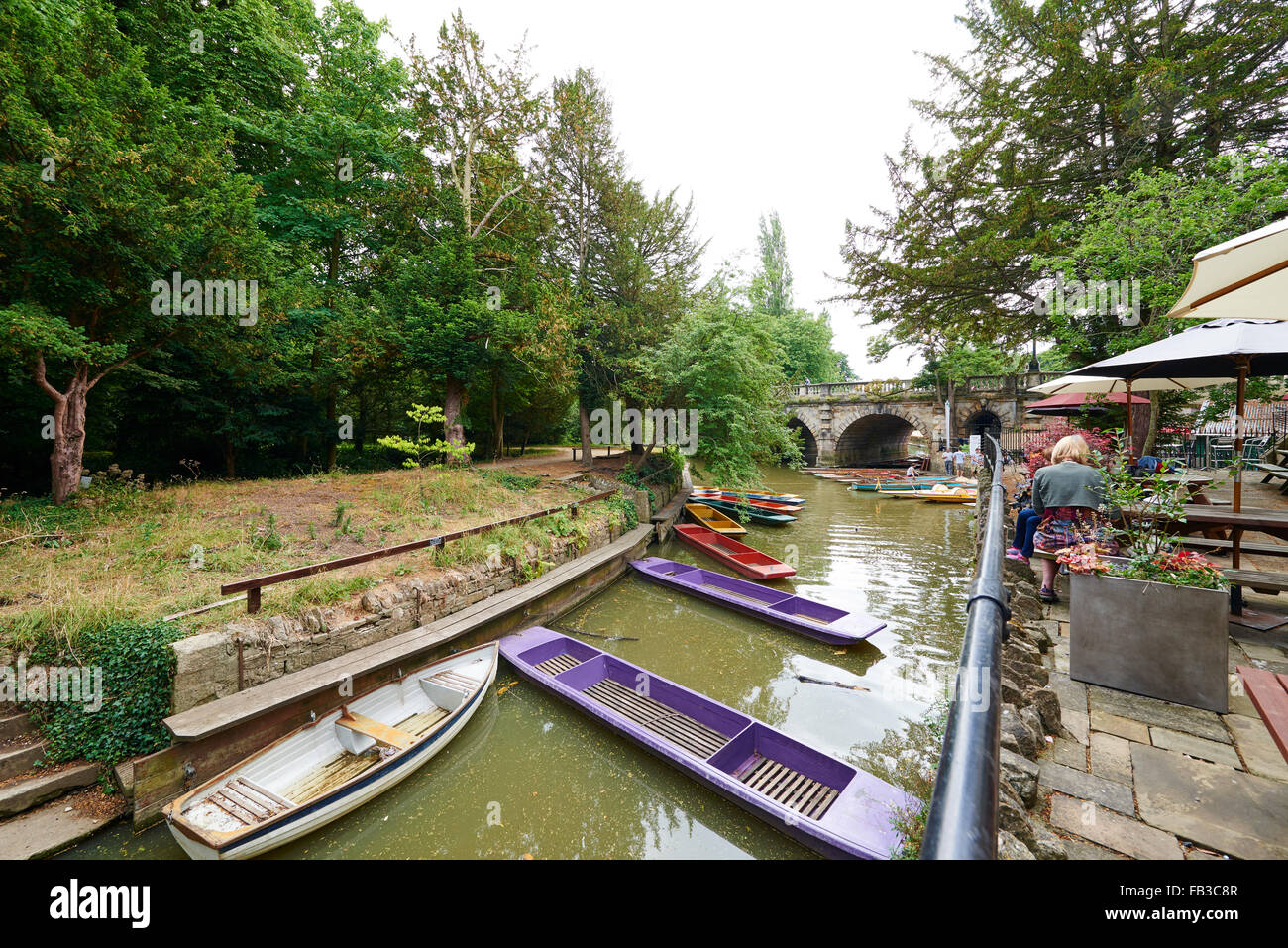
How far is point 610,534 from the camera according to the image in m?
10.0

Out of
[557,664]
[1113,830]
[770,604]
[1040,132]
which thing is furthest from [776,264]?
[1113,830]

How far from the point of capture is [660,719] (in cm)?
467

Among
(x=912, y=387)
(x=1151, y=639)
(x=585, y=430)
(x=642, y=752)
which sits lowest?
(x=642, y=752)

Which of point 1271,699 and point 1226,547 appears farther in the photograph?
point 1226,547

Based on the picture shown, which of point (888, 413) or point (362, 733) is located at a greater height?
point (888, 413)

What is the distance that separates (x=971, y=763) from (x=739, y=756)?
3853 mm

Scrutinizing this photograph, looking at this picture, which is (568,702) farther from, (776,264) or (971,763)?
(776,264)

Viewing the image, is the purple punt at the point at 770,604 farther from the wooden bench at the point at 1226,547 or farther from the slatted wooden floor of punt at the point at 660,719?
the wooden bench at the point at 1226,547

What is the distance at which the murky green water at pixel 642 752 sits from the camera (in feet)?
11.4

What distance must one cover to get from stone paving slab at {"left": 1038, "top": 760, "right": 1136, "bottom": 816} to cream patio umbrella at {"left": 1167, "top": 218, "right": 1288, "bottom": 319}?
8.77ft

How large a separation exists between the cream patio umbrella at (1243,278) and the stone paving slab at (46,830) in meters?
7.55

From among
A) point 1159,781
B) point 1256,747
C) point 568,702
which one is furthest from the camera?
point 568,702
